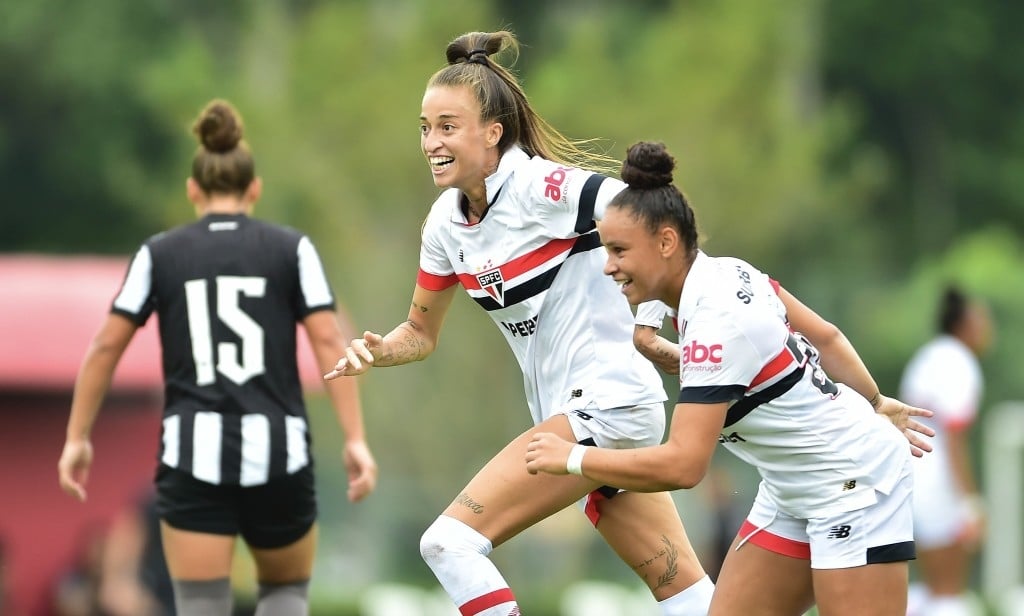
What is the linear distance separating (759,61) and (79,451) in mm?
19325

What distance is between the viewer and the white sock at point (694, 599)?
19.3 ft

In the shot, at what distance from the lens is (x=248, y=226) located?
6.73 meters

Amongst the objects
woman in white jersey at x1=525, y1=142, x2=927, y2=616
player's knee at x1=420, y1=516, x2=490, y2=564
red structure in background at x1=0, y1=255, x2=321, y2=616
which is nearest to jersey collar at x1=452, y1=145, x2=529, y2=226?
woman in white jersey at x1=525, y1=142, x2=927, y2=616

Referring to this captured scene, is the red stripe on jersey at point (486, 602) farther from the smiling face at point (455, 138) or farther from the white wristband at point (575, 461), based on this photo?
the smiling face at point (455, 138)

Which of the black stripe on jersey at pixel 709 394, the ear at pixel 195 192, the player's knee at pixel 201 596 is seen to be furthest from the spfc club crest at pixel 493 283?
the player's knee at pixel 201 596

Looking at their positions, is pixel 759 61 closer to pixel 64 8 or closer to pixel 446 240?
pixel 64 8

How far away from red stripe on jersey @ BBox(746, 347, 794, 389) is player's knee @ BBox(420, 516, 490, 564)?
1.09 meters

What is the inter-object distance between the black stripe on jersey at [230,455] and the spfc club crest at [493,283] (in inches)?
51.4

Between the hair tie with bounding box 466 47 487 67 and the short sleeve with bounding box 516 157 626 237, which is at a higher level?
the hair tie with bounding box 466 47 487 67

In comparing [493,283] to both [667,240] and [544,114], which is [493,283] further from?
[544,114]

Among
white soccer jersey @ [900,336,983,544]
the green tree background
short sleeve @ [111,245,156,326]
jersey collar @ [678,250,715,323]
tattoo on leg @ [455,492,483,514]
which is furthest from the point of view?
the green tree background

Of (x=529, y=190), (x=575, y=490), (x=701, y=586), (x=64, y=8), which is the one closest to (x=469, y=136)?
(x=529, y=190)

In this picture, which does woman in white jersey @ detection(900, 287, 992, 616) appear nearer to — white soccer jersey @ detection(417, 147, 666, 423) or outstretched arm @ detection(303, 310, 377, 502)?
outstretched arm @ detection(303, 310, 377, 502)

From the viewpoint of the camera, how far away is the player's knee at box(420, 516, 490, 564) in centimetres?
551
